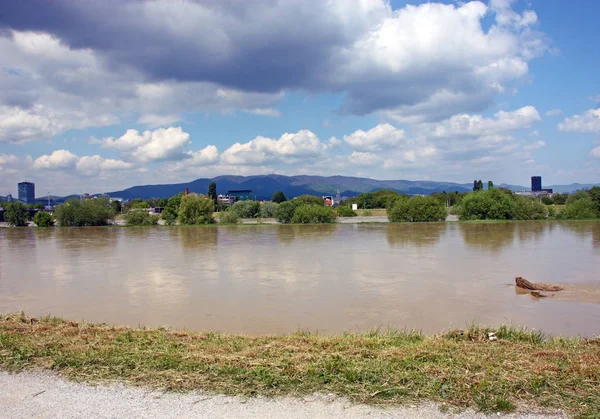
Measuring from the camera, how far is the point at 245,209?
59.9 m

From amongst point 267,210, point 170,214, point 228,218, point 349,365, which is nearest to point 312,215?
point 267,210

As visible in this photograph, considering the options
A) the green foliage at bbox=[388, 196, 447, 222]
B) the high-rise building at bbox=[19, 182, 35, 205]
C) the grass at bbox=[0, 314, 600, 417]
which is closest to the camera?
the grass at bbox=[0, 314, 600, 417]

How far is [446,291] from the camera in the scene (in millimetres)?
13414

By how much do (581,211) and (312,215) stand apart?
31549 millimetres

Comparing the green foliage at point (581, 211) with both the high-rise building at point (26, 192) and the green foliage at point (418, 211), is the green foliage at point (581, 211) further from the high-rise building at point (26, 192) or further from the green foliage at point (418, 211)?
the high-rise building at point (26, 192)

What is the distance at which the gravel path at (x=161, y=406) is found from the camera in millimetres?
3762

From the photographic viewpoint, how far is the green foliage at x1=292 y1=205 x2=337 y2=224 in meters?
55.6

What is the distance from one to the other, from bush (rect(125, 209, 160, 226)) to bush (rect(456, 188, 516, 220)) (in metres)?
38.9

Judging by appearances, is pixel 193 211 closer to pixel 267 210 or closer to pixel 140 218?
pixel 140 218

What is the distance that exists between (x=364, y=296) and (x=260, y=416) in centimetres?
920

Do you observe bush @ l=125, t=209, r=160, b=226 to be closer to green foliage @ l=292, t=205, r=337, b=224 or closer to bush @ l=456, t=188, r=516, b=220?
green foliage @ l=292, t=205, r=337, b=224

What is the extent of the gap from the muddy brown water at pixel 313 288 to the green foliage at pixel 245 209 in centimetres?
3275

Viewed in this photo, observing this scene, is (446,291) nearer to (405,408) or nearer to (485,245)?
(405,408)

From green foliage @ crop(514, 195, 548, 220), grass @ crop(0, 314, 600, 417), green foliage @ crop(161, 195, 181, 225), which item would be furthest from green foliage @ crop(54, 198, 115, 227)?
grass @ crop(0, 314, 600, 417)
